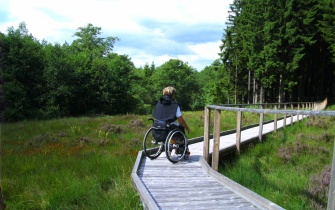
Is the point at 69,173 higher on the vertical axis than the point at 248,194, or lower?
lower

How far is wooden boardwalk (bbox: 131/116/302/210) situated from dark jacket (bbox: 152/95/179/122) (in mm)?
1003

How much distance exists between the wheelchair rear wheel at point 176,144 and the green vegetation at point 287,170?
1010 millimetres

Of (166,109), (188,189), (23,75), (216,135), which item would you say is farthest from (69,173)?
(23,75)

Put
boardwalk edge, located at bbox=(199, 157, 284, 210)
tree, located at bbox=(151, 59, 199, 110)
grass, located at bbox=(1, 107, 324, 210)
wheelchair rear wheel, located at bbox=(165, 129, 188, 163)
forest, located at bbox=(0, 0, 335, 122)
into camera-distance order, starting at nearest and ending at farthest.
Answer: boardwalk edge, located at bbox=(199, 157, 284, 210), grass, located at bbox=(1, 107, 324, 210), wheelchair rear wheel, located at bbox=(165, 129, 188, 163), forest, located at bbox=(0, 0, 335, 122), tree, located at bbox=(151, 59, 199, 110)

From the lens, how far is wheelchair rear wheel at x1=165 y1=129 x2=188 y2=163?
6.44 metres

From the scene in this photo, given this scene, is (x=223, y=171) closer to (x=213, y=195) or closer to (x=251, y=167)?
(x=251, y=167)

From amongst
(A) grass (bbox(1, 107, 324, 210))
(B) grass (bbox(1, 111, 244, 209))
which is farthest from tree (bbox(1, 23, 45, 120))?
(B) grass (bbox(1, 111, 244, 209))

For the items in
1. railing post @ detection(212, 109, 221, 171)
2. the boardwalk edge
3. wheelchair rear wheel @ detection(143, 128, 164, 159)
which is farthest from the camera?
wheelchair rear wheel @ detection(143, 128, 164, 159)

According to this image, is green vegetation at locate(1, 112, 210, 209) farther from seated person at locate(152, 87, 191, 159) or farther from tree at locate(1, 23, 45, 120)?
tree at locate(1, 23, 45, 120)

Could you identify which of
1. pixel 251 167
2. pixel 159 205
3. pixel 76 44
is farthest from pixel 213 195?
pixel 76 44

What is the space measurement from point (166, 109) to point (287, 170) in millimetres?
3195

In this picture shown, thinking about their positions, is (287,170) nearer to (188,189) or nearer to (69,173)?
(188,189)

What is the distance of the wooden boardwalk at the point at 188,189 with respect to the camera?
4228 millimetres

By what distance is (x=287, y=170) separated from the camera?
7312 mm
